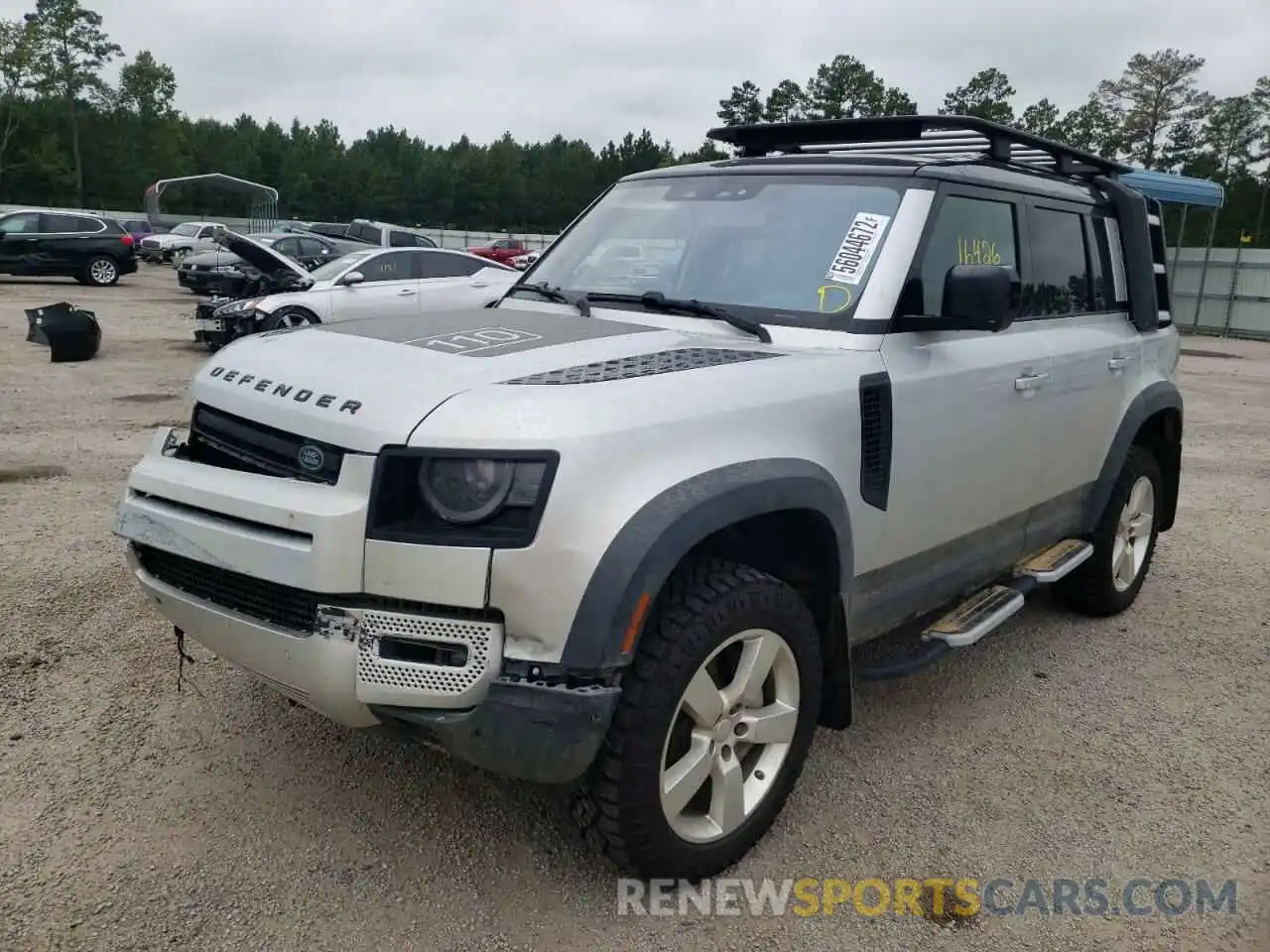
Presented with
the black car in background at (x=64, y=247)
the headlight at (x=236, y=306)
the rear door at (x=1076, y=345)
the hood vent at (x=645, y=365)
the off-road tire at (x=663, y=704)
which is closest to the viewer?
the off-road tire at (x=663, y=704)

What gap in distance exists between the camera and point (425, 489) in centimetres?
230

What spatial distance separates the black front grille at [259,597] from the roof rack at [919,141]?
2522 millimetres

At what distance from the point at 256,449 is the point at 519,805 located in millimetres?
1331

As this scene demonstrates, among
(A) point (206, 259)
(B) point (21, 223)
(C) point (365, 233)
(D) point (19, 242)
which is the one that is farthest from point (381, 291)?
(C) point (365, 233)

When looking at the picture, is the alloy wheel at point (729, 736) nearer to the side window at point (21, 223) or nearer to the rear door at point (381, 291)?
the rear door at point (381, 291)

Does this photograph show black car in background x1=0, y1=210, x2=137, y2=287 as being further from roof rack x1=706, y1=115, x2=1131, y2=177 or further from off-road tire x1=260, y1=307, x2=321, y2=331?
roof rack x1=706, y1=115, x2=1131, y2=177

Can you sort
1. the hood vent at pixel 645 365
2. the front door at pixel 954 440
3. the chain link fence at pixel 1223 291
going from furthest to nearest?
the chain link fence at pixel 1223 291, the front door at pixel 954 440, the hood vent at pixel 645 365

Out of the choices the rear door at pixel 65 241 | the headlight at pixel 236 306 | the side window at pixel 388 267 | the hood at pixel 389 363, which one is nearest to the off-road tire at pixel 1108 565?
the hood at pixel 389 363

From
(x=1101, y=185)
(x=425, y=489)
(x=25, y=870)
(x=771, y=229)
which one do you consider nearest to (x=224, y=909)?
(x=25, y=870)

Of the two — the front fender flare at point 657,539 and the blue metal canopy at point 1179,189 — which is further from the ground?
the blue metal canopy at point 1179,189

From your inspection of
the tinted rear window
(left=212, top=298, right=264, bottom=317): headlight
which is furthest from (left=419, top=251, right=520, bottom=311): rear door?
the tinted rear window

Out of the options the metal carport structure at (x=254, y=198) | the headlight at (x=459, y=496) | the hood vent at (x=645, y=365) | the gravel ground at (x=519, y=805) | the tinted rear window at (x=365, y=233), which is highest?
the metal carport structure at (x=254, y=198)

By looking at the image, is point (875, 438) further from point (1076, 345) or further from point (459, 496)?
point (1076, 345)

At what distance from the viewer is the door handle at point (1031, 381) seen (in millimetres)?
3646
